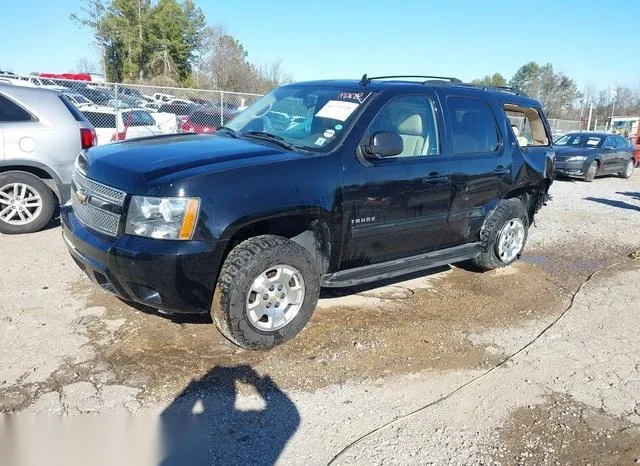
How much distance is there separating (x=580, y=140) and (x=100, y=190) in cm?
1739

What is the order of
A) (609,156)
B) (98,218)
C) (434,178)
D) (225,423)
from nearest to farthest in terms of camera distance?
(225,423), (98,218), (434,178), (609,156)

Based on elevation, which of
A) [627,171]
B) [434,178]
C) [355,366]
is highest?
[434,178]

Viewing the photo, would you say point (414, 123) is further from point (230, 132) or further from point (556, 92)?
point (556, 92)

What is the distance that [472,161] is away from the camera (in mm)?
5164

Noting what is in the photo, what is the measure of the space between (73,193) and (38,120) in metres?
2.92

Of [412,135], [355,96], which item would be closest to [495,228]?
[412,135]

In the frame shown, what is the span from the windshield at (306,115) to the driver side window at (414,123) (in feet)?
0.87

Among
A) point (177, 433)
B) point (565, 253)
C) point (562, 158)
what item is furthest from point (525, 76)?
point (177, 433)

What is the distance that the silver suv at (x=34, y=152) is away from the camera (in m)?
6.43

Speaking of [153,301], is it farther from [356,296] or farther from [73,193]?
[356,296]

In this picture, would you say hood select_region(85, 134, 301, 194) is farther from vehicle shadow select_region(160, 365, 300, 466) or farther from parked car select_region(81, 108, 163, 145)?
parked car select_region(81, 108, 163, 145)

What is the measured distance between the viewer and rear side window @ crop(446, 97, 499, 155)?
5070 millimetres

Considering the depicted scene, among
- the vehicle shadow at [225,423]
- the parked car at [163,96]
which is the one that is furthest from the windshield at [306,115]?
the parked car at [163,96]

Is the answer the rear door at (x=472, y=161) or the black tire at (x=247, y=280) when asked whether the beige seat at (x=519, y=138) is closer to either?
the rear door at (x=472, y=161)
